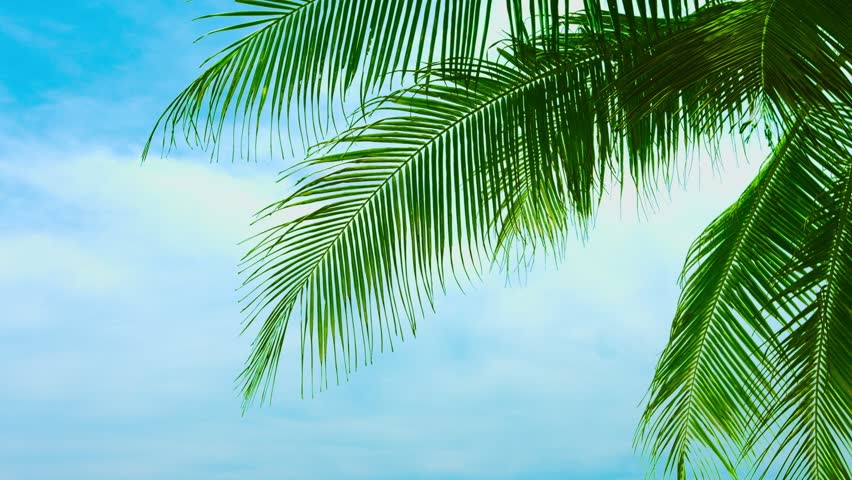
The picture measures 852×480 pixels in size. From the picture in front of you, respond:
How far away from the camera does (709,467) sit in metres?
4.05

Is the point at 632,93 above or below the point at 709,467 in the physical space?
above

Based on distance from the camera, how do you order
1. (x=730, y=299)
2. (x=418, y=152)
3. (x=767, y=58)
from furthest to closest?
(x=730, y=299), (x=418, y=152), (x=767, y=58)

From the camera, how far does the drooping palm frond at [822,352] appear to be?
3.13 meters

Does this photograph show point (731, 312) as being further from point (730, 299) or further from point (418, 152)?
point (418, 152)

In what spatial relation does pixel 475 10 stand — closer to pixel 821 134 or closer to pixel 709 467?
pixel 821 134

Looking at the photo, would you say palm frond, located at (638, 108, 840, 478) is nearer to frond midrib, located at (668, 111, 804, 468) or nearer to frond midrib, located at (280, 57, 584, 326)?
frond midrib, located at (668, 111, 804, 468)

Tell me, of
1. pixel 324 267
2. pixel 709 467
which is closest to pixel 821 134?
pixel 709 467

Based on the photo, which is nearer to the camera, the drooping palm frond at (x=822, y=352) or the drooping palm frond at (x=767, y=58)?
the drooping palm frond at (x=767, y=58)

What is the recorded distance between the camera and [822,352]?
3189 mm

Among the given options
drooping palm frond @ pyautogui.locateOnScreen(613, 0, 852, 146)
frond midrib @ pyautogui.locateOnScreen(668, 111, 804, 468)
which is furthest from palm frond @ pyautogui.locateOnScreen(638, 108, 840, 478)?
drooping palm frond @ pyautogui.locateOnScreen(613, 0, 852, 146)

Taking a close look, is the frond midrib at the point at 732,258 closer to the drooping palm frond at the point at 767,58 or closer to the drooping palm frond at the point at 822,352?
the drooping palm frond at the point at 822,352

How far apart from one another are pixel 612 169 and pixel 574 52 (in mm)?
502

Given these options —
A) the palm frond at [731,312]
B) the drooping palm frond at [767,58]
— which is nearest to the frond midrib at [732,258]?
the palm frond at [731,312]

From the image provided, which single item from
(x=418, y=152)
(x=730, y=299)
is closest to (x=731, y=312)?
(x=730, y=299)
